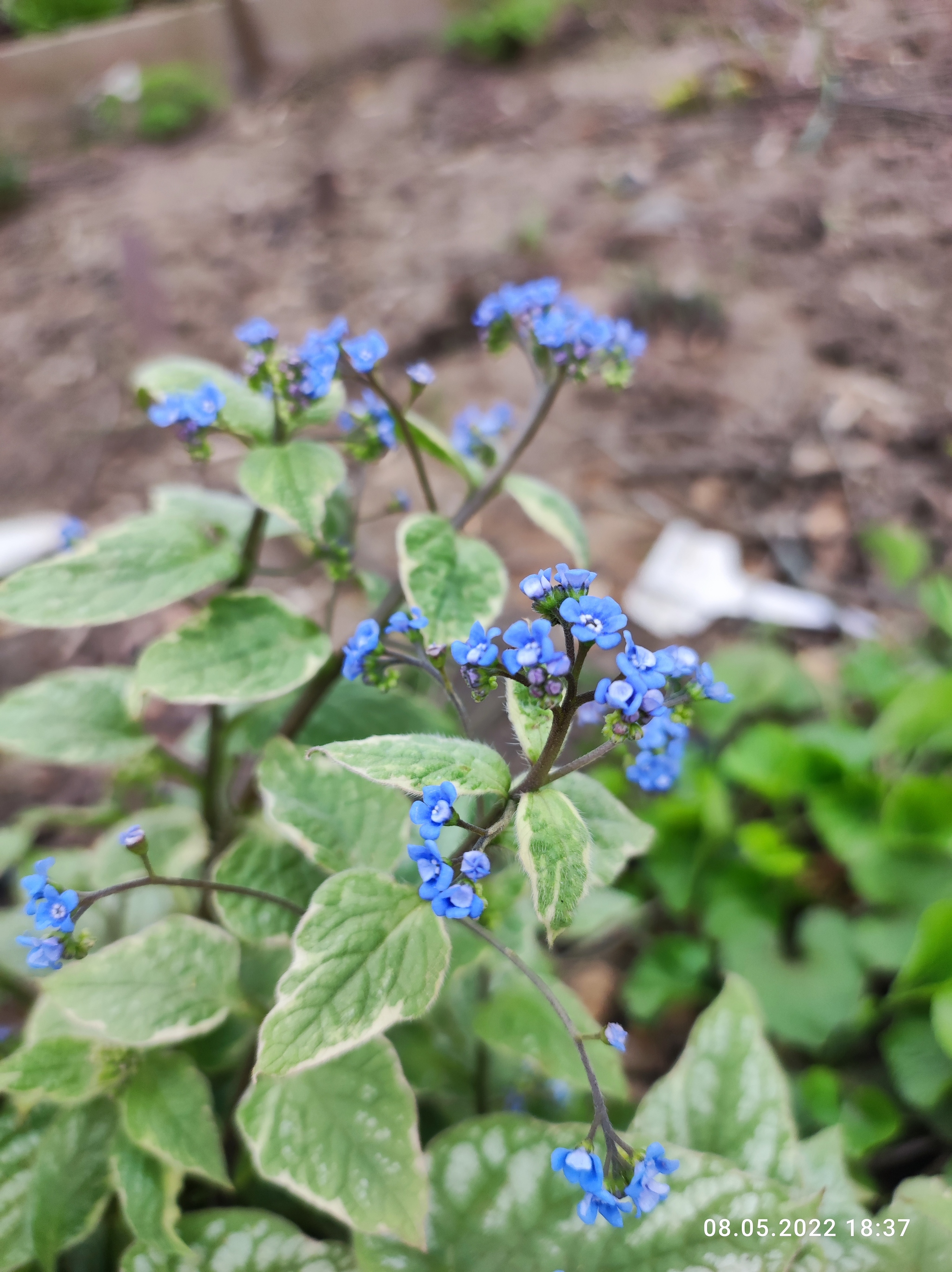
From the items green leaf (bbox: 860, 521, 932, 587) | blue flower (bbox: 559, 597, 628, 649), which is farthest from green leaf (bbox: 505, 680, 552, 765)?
green leaf (bbox: 860, 521, 932, 587)

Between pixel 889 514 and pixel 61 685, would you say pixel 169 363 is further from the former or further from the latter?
pixel 889 514

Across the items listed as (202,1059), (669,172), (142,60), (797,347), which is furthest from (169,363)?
(142,60)

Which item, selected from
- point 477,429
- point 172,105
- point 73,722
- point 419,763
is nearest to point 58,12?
point 172,105

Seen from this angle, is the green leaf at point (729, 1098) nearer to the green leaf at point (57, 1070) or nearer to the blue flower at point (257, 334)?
the green leaf at point (57, 1070)

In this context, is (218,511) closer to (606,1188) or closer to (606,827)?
(606,827)

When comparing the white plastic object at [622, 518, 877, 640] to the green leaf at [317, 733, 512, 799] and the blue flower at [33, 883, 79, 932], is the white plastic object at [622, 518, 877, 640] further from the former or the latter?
the blue flower at [33, 883, 79, 932]

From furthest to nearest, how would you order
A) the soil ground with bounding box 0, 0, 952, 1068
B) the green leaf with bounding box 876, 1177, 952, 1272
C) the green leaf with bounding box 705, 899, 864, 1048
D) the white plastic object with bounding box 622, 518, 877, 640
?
1. the soil ground with bounding box 0, 0, 952, 1068
2. the white plastic object with bounding box 622, 518, 877, 640
3. the green leaf with bounding box 705, 899, 864, 1048
4. the green leaf with bounding box 876, 1177, 952, 1272

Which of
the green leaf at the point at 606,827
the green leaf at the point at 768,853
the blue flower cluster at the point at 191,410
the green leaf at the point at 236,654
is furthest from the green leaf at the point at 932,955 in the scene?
the blue flower cluster at the point at 191,410
